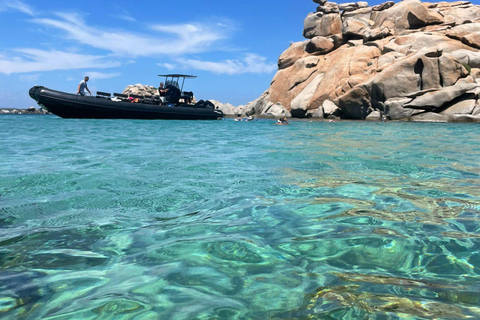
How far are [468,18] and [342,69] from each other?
678 inches

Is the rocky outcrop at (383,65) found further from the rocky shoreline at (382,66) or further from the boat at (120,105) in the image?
the boat at (120,105)

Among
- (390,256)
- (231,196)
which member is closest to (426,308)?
(390,256)

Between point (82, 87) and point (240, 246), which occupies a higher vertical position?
point (82, 87)

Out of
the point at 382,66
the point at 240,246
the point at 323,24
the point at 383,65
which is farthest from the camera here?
the point at 323,24

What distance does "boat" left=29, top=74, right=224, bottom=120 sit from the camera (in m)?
24.5

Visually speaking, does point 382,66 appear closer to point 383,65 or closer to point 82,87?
point 383,65

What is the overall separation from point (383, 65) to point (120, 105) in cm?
2306

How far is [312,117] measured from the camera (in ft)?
114

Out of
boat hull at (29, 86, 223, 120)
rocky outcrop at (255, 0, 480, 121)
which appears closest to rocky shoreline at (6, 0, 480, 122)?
rocky outcrop at (255, 0, 480, 121)

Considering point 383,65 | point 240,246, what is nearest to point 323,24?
point 383,65

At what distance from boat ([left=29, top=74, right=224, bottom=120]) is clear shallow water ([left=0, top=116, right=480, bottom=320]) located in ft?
70.1

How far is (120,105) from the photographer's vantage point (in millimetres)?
25766

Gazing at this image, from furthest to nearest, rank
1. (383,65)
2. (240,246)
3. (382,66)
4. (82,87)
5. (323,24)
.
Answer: (323,24)
(383,65)
(382,66)
(82,87)
(240,246)

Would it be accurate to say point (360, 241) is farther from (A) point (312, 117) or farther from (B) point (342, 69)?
(B) point (342, 69)
